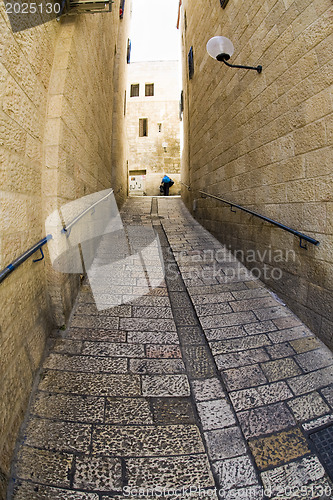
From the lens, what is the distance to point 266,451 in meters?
1.56

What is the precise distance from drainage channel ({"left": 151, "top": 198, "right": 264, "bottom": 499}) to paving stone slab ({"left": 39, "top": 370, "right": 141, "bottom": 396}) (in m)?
0.48

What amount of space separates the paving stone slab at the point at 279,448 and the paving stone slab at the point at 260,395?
0.22m

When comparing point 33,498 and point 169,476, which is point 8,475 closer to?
point 33,498

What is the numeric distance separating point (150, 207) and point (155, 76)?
602 inches

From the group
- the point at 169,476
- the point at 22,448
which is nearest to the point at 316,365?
the point at 169,476

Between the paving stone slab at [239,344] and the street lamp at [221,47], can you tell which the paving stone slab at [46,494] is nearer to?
the paving stone slab at [239,344]

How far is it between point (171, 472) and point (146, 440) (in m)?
0.23

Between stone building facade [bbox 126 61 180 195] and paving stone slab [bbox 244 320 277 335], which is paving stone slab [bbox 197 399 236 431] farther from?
stone building facade [bbox 126 61 180 195]

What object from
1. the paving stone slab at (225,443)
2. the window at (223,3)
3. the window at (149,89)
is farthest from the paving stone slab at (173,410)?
the window at (149,89)

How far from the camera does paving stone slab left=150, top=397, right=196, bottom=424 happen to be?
68.6 inches

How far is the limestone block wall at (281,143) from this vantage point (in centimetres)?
241

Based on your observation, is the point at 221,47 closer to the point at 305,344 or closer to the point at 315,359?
the point at 305,344

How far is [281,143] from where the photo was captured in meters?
3.04

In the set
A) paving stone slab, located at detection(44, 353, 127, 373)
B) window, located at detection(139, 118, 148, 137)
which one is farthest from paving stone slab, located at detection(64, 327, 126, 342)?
window, located at detection(139, 118, 148, 137)
